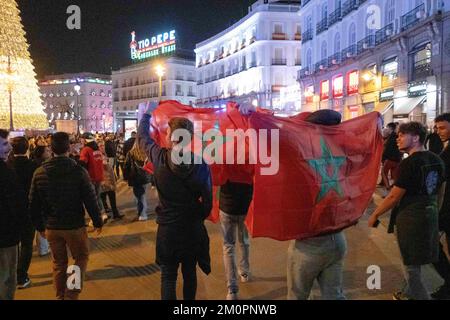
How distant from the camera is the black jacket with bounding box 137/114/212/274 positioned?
152 inches

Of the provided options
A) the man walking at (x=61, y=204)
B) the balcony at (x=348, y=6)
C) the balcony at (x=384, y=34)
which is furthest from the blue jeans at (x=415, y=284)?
the balcony at (x=348, y=6)

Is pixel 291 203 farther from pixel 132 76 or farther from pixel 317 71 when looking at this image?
Answer: pixel 132 76

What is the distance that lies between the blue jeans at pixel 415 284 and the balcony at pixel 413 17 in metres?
20.9

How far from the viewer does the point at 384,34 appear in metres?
26.5

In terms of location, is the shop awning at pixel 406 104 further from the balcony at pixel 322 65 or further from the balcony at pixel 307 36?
the balcony at pixel 307 36

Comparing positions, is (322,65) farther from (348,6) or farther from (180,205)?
(180,205)

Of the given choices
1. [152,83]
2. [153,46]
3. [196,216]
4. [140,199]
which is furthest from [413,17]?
[153,46]

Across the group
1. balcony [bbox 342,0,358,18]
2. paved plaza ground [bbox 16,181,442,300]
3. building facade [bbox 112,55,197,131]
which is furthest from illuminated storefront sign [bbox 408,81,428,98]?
building facade [bbox 112,55,197,131]

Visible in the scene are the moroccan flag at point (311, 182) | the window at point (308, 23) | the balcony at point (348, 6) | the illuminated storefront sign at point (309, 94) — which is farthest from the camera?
the window at point (308, 23)

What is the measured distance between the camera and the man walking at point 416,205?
4.28m

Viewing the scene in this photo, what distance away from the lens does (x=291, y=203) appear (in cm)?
366

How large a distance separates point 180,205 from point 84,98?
345ft

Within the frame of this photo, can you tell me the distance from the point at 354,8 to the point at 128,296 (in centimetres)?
2975

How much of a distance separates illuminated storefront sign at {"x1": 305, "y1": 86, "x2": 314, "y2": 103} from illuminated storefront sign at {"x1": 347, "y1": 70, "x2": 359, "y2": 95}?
23.8 feet
